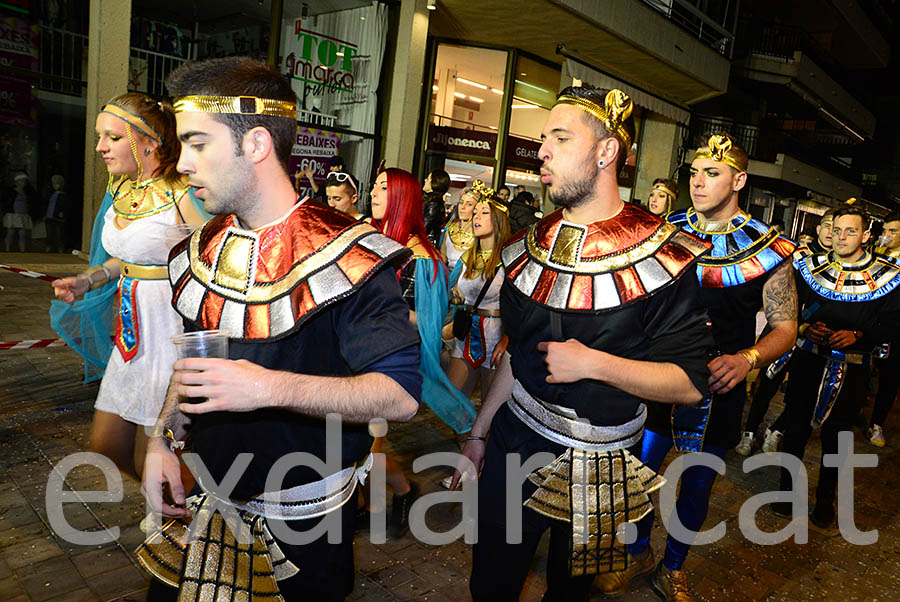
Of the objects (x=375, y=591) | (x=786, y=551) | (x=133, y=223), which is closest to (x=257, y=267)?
(x=133, y=223)

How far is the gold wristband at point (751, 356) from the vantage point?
9.78 ft

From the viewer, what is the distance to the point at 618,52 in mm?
15039

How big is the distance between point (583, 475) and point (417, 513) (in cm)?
221

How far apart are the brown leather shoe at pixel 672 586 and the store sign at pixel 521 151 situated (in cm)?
1302

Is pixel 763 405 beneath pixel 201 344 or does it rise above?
beneath

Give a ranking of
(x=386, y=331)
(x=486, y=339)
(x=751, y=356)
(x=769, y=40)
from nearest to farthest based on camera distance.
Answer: (x=386, y=331), (x=751, y=356), (x=486, y=339), (x=769, y=40)

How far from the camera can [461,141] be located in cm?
1533

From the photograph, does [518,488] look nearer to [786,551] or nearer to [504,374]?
[504,374]

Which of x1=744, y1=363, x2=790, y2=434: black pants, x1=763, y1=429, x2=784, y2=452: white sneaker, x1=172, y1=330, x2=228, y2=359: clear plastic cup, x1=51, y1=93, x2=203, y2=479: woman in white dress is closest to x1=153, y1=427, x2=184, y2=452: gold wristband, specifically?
x1=172, y1=330, x2=228, y2=359: clear plastic cup

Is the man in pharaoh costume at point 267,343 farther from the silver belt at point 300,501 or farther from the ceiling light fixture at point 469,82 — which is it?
the ceiling light fixture at point 469,82

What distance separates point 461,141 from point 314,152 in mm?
4556

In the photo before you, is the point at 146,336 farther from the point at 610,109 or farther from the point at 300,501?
the point at 610,109

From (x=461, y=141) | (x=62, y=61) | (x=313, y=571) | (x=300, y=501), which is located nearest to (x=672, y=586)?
(x=313, y=571)

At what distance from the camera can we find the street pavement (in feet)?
10.8
